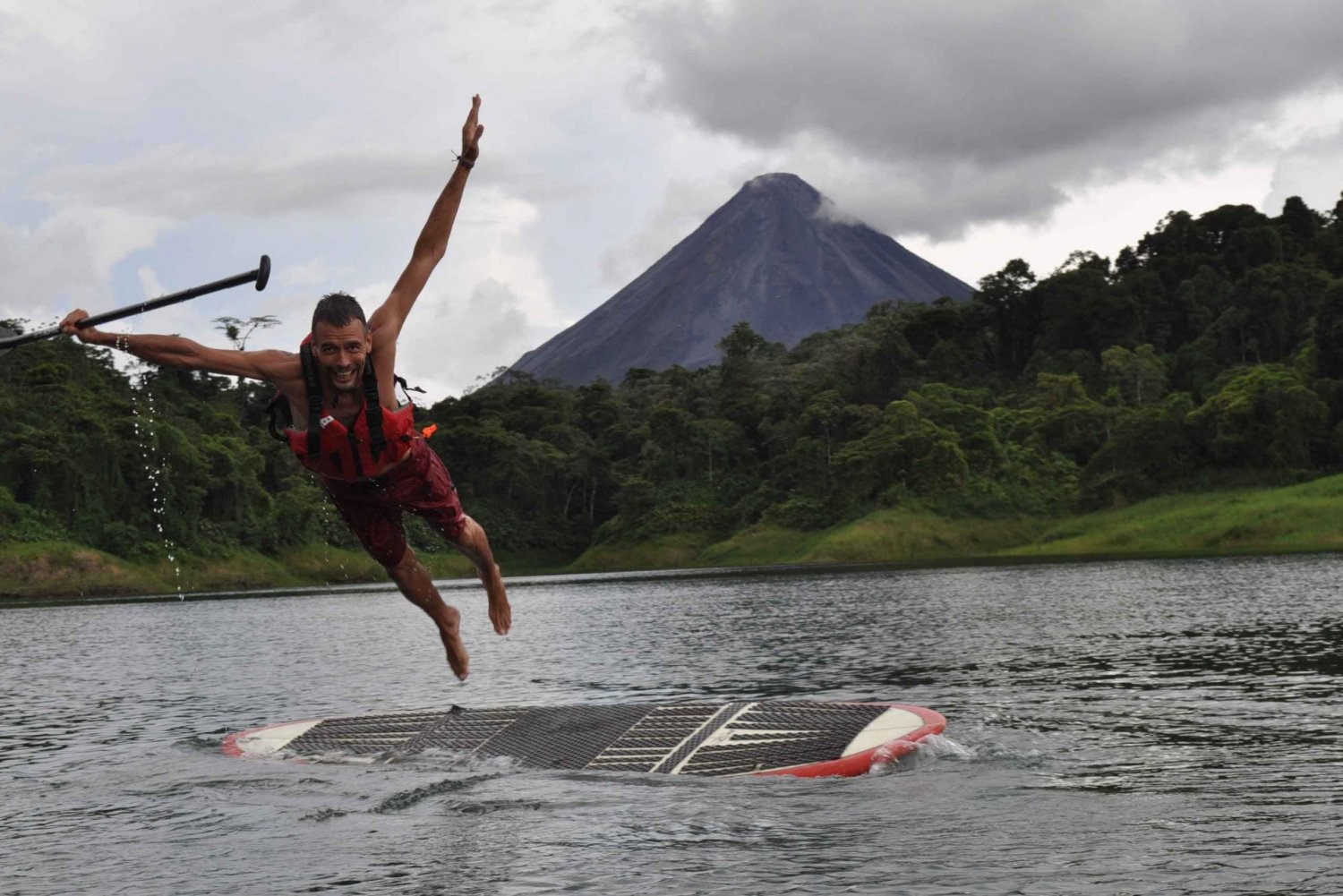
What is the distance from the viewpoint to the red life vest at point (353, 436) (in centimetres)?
1081

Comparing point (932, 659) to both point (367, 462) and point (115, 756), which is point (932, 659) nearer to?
point (115, 756)

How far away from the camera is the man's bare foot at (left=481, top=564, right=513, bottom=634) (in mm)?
12562

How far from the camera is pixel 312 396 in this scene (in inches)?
424

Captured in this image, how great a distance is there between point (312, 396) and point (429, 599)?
2847 mm

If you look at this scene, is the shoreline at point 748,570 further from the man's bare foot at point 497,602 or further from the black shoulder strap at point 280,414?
the black shoulder strap at point 280,414

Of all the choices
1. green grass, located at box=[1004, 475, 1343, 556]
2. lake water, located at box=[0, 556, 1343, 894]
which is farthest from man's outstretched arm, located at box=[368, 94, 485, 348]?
green grass, located at box=[1004, 475, 1343, 556]

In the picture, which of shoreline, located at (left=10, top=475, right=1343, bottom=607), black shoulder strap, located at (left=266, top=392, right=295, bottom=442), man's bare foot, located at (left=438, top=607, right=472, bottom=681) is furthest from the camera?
shoreline, located at (left=10, top=475, right=1343, bottom=607)

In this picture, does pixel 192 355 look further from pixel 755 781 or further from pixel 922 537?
pixel 922 537

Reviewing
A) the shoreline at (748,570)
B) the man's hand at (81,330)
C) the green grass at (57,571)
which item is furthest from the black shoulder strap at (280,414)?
the green grass at (57,571)

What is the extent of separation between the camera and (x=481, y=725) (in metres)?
22.0

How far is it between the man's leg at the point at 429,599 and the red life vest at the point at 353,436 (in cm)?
151

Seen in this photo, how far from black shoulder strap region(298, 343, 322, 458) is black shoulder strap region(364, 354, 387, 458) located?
343mm

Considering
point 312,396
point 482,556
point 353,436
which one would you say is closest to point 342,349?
point 312,396

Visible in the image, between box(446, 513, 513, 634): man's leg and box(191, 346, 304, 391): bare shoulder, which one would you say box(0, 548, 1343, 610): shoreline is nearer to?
box(446, 513, 513, 634): man's leg
